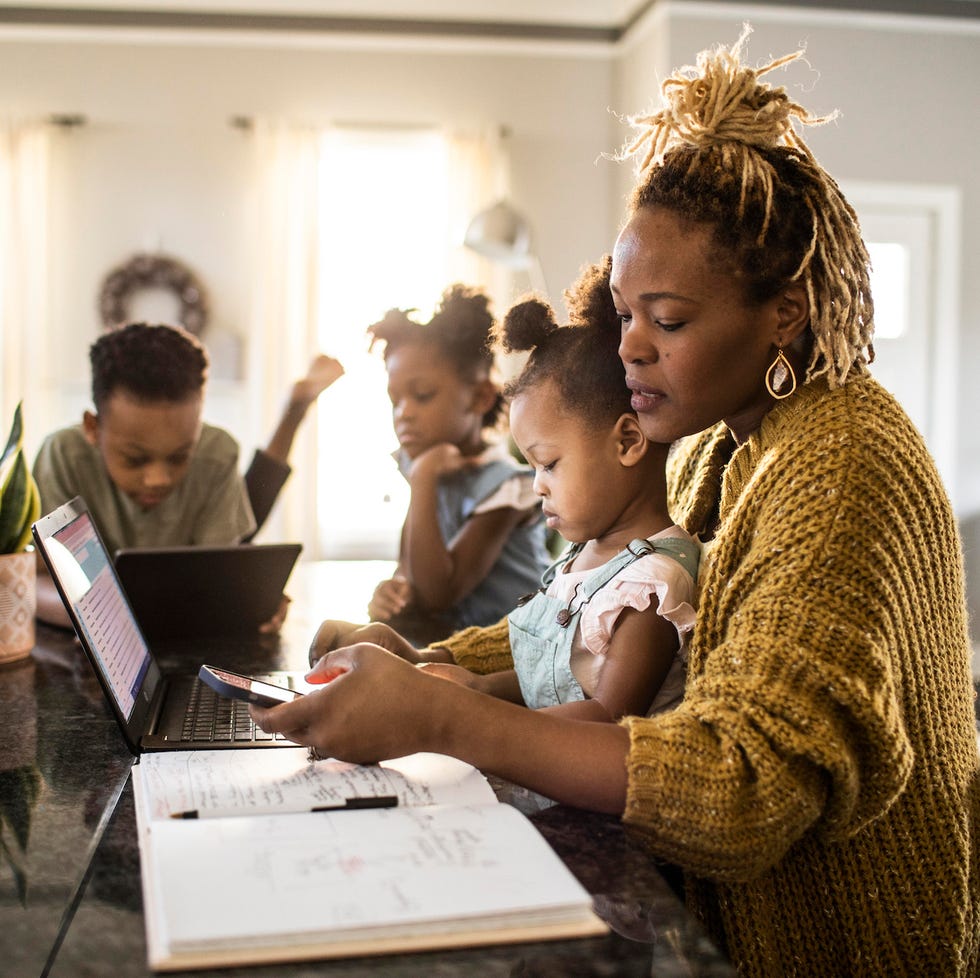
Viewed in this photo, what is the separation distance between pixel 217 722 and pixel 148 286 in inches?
191

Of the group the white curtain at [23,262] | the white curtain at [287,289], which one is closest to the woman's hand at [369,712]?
the white curtain at [287,289]

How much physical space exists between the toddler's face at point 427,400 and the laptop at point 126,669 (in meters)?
0.92

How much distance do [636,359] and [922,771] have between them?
46cm

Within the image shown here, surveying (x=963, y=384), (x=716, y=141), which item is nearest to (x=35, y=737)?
(x=716, y=141)

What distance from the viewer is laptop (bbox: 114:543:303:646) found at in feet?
5.45

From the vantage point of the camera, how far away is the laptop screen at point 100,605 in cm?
108

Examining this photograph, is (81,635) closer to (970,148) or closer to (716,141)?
(716,141)

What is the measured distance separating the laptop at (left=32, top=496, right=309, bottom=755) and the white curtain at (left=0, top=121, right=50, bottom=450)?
4.57 meters

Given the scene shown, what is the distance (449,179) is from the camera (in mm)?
5680

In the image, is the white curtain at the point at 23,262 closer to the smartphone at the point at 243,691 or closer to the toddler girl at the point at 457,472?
the toddler girl at the point at 457,472

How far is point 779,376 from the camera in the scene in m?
1.04

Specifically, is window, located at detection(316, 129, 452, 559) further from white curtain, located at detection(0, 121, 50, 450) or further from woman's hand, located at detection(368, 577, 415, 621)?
woman's hand, located at detection(368, 577, 415, 621)

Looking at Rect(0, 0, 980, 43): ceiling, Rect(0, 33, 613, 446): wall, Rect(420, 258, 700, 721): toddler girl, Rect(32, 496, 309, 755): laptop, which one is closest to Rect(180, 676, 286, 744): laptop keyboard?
Rect(32, 496, 309, 755): laptop

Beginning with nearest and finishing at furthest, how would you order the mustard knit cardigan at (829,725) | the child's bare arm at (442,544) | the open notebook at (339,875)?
the open notebook at (339,875) → the mustard knit cardigan at (829,725) → the child's bare arm at (442,544)
